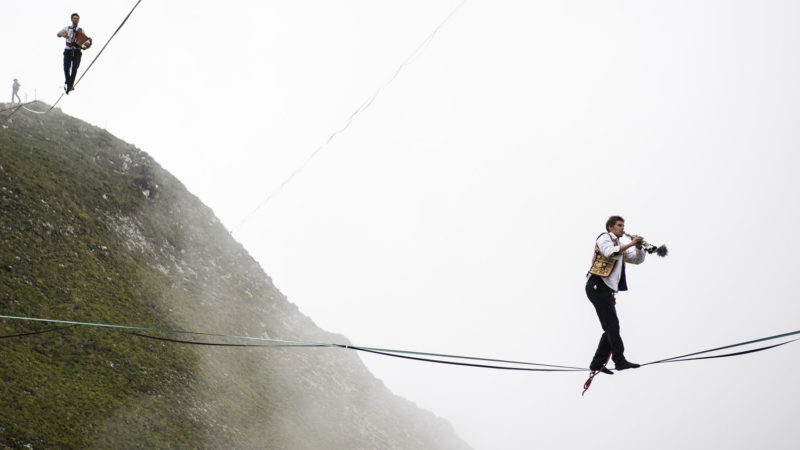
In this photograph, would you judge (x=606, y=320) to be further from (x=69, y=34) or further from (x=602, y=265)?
(x=69, y=34)

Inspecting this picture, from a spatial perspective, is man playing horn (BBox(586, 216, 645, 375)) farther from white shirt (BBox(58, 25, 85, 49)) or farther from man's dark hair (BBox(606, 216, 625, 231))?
white shirt (BBox(58, 25, 85, 49))

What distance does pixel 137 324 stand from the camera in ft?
97.9

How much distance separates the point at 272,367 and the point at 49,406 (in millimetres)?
19345

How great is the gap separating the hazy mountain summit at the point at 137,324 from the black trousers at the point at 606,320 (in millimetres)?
19407

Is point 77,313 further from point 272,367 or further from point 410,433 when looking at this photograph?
point 410,433

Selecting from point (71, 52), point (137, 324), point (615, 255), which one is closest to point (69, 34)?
point (71, 52)

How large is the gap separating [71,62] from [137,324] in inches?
579

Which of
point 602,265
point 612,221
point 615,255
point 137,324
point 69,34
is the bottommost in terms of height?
point 137,324


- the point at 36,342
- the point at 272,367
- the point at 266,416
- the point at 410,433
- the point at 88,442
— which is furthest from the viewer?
the point at 410,433

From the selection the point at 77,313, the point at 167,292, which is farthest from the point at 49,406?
the point at 167,292

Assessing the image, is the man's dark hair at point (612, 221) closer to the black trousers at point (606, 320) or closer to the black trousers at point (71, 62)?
the black trousers at point (606, 320)

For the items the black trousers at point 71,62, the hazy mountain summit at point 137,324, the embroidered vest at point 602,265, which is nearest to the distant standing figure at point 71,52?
the black trousers at point 71,62

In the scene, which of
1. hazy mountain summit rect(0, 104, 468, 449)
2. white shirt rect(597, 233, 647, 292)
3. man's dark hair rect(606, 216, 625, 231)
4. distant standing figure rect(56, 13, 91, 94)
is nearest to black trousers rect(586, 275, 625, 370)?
white shirt rect(597, 233, 647, 292)

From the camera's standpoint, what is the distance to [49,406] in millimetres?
21031
